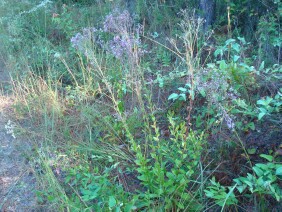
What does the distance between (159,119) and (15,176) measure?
1.37m

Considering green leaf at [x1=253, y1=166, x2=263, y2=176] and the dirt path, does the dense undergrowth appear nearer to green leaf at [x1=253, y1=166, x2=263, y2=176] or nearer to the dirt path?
green leaf at [x1=253, y1=166, x2=263, y2=176]

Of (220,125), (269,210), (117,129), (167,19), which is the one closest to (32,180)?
(117,129)

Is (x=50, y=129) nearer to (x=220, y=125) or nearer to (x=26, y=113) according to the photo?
(x=26, y=113)

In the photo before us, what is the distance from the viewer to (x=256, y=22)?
4.85 meters

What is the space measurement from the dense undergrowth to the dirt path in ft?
0.39

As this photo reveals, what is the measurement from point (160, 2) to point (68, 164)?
355 cm

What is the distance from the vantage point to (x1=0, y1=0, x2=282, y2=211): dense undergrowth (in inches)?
98.8

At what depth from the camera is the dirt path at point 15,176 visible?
302 centimetres

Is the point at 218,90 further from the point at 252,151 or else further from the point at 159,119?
the point at 159,119

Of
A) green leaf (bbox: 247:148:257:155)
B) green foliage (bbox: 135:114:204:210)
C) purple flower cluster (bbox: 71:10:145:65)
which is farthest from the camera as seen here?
purple flower cluster (bbox: 71:10:145:65)

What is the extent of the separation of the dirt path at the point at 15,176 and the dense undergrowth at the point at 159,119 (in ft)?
0.39

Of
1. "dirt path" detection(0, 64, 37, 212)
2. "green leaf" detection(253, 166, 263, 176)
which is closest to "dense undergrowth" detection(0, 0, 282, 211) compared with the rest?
"green leaf" detection(253, 166, 263, 176)

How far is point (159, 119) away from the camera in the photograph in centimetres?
357

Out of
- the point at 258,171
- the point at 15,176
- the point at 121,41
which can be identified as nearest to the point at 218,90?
the point at 258,171
